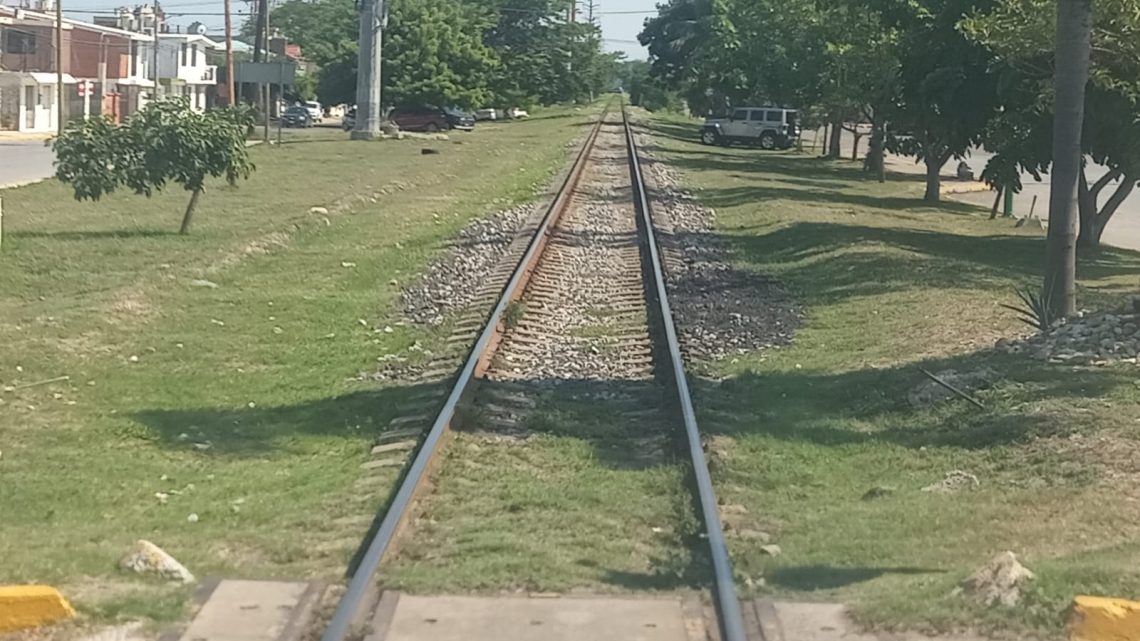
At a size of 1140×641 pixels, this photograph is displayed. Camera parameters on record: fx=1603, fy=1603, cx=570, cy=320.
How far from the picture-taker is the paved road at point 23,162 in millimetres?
35375

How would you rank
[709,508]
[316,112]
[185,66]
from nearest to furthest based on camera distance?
1. [709,508]
2. [316,112]
3. [185,66]

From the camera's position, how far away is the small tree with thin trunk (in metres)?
21.2

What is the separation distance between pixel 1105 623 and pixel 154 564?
12.6ft

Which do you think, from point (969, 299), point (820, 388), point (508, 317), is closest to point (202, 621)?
point (820, 388)

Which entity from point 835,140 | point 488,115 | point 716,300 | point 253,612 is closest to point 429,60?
point 835,140

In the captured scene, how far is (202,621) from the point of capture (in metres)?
6.14

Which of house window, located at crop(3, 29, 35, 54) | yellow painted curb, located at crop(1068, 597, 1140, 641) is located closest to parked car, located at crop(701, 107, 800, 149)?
house window, located at crop(3, 29, 35, 54)

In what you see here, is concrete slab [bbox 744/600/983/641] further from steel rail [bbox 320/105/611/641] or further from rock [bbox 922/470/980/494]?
rock [bbox 922/470/980/494]

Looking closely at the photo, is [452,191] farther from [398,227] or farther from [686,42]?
[686,42]

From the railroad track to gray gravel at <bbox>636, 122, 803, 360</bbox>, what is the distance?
29 cm

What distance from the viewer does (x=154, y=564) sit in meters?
6.76

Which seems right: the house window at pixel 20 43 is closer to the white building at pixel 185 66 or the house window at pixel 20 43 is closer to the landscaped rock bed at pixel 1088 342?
the white building at pixel 185 66

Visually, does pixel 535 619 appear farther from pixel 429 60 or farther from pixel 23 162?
pixel 429 60

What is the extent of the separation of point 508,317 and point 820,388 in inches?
135
